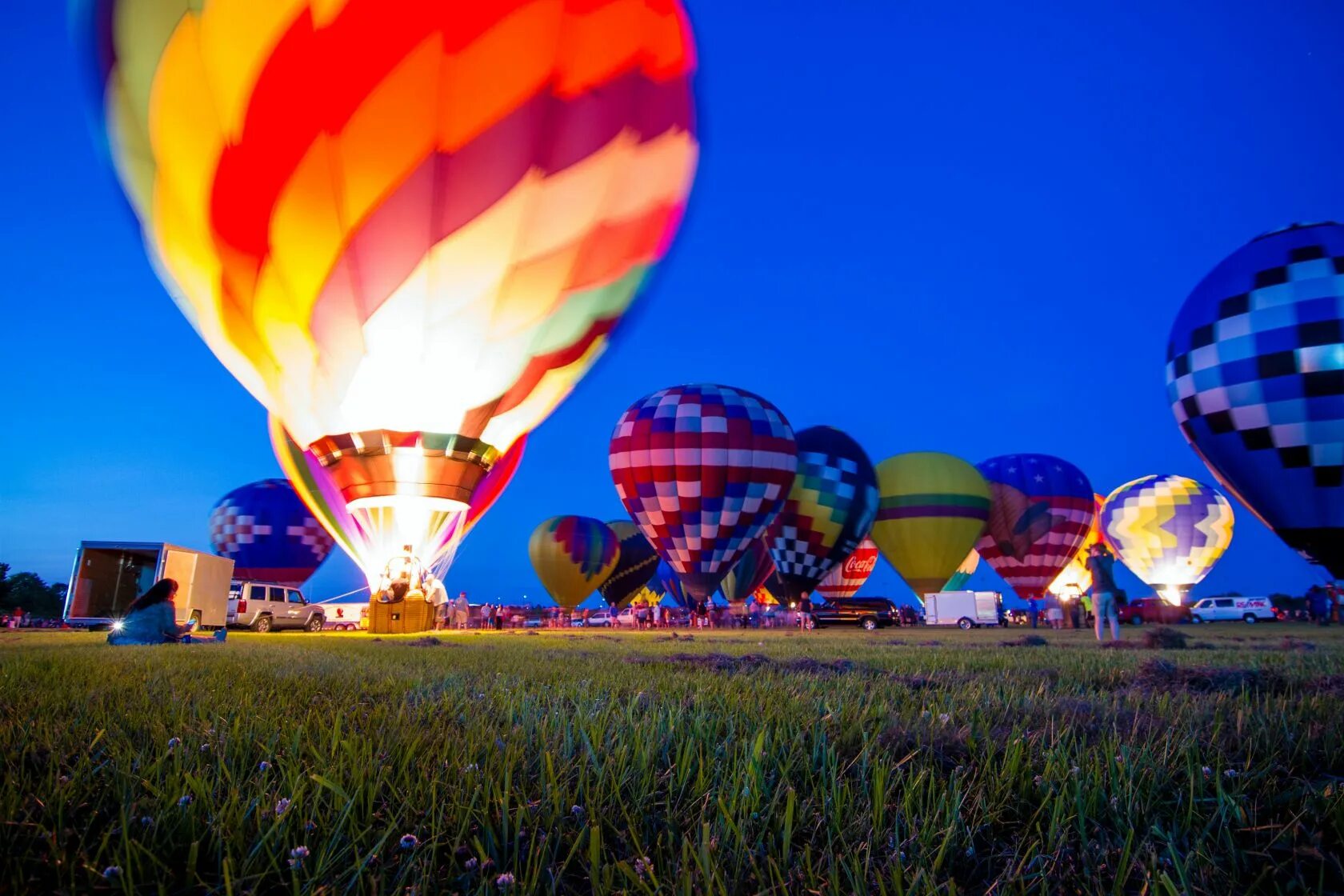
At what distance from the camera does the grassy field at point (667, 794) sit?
1102mm

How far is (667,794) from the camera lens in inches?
60.1

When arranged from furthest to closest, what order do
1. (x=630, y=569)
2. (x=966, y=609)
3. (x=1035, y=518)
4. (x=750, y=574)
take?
(x=630, y=569)
(x=750, y=574)
(x=1035, y=518)
(x=966, y=609)

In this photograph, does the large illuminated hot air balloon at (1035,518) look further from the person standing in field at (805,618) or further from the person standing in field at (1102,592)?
the person standing in field at (1102,592)

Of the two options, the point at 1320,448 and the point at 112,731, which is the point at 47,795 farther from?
the point at 1320,448

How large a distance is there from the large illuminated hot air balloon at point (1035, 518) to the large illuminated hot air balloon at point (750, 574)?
10.6 m

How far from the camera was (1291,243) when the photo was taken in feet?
57.9

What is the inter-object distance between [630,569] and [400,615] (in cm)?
3734

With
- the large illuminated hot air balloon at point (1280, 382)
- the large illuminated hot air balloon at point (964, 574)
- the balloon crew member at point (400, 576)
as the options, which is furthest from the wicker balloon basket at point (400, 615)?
the large illuminated hot air balloon at point (964, 574)

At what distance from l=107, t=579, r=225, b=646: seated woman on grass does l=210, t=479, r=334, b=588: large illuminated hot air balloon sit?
86.1 feet

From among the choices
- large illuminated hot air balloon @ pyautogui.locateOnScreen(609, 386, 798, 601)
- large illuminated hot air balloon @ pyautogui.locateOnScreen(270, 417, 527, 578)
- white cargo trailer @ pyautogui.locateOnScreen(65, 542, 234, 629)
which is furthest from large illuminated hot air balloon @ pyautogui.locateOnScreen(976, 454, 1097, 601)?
white cargo trailer @ pyautogui.locateOnScreen(65, 542, 234, 629)

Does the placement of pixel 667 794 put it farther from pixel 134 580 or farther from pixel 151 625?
pixel 134 580

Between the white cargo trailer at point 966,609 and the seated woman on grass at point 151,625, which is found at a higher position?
the white cargo trailer at point 966,609

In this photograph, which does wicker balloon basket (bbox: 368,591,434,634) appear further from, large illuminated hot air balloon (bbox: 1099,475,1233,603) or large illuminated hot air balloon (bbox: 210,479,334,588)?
large illuminated hot air balloon (bbox: 1099,475,1233,603)

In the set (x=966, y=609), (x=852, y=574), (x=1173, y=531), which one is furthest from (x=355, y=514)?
(x=1173, y=531)
